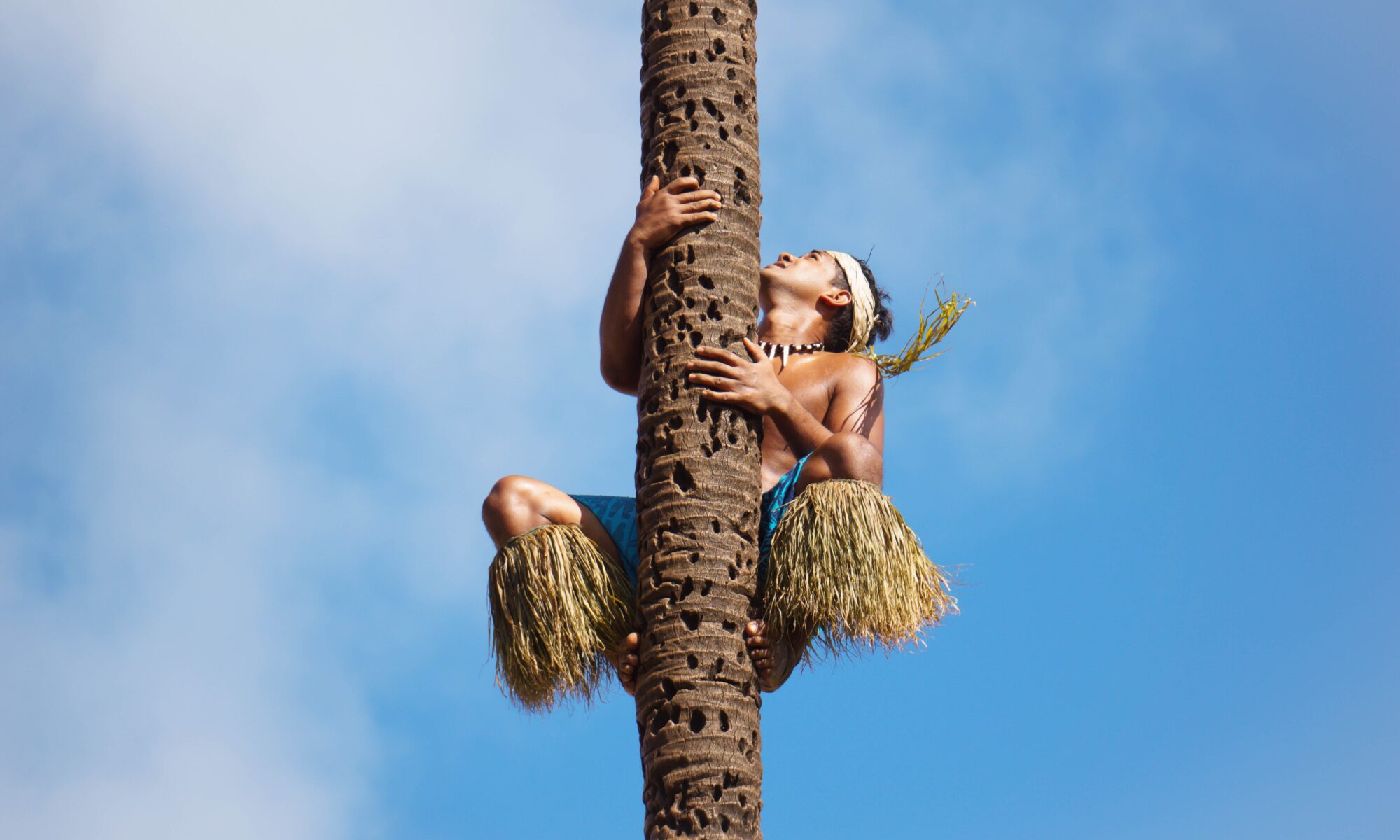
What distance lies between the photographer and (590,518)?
532 centimetres

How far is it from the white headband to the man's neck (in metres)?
0.12

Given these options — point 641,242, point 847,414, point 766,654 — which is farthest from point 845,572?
point 641,242

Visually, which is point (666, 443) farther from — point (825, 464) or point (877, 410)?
point (877, 410)

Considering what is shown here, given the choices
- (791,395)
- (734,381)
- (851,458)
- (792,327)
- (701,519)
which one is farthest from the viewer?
(792,327)

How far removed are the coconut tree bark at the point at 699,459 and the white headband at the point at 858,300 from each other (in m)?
0.96

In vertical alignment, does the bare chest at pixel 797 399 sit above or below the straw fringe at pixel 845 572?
above

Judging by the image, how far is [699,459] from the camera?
16.3ft

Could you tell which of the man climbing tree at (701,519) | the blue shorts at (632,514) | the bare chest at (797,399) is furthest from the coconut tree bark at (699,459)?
the bare chest at (797,399)

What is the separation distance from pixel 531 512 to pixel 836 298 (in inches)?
64.0

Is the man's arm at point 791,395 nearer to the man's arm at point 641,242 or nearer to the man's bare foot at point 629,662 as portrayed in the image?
the man's arm at point 641,242

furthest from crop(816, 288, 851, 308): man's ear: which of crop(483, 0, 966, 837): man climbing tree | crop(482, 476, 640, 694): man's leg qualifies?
crop(482, 476, 640, 694): man's leg

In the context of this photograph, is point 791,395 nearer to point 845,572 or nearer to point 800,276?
point 845,572

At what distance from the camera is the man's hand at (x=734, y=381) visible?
5.02 metres

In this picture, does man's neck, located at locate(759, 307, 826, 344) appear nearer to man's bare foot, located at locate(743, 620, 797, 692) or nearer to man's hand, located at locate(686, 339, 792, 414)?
man's hand, located at locate(686, 339, 792, 414)
